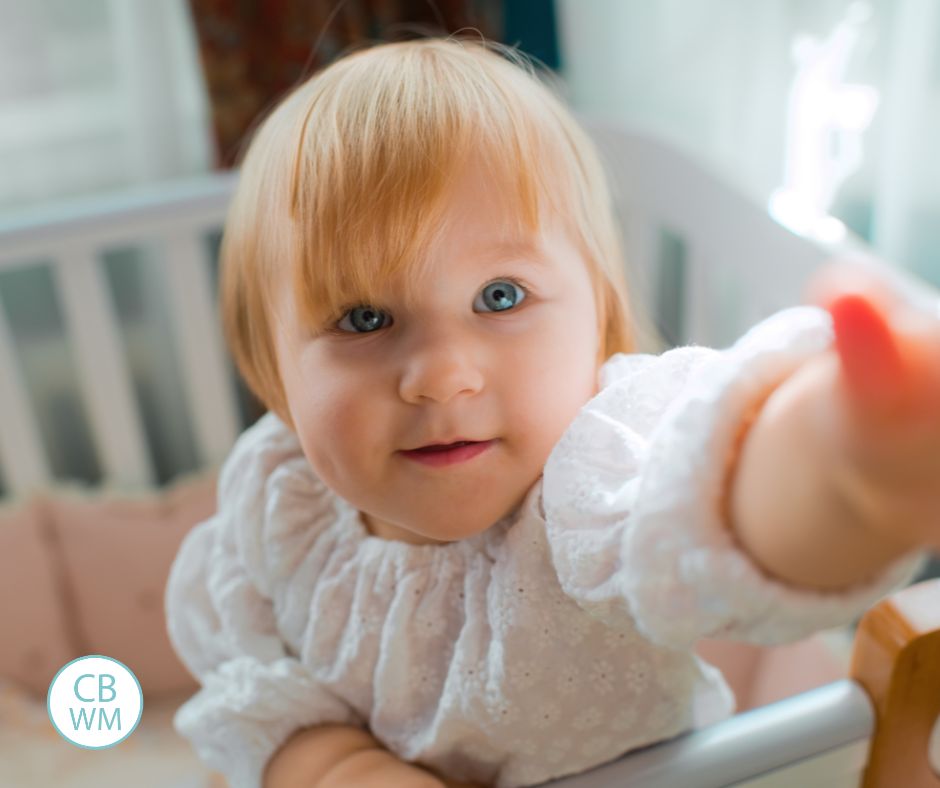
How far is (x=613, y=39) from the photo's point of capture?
4.16 feet

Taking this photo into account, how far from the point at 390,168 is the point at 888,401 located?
0.29 metres

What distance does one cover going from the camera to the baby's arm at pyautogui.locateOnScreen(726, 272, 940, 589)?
0.95 feet

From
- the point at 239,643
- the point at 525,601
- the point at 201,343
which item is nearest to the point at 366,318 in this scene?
the point at 525,601

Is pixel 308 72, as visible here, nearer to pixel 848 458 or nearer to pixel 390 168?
pixel 390 168

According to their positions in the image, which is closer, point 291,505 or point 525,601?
point 525,601

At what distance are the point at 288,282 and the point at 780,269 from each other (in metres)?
0.51

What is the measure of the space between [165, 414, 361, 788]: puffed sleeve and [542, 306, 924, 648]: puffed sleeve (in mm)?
278

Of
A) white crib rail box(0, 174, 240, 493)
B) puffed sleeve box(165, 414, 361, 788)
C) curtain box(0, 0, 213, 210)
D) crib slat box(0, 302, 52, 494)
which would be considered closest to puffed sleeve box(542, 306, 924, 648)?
puffed sleeve box(165, 414, 361, 788)

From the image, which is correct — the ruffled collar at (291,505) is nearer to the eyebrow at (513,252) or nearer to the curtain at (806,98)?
the eyebrow at (513,252)

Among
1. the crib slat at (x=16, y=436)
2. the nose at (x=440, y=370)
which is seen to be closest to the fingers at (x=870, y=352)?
the nose at (x=440, y=370)

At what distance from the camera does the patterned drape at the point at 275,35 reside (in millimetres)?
1268

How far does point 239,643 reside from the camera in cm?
70

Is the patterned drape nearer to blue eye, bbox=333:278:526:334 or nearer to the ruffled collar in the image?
the ruffled collar

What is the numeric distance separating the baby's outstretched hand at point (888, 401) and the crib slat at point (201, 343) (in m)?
0.94
